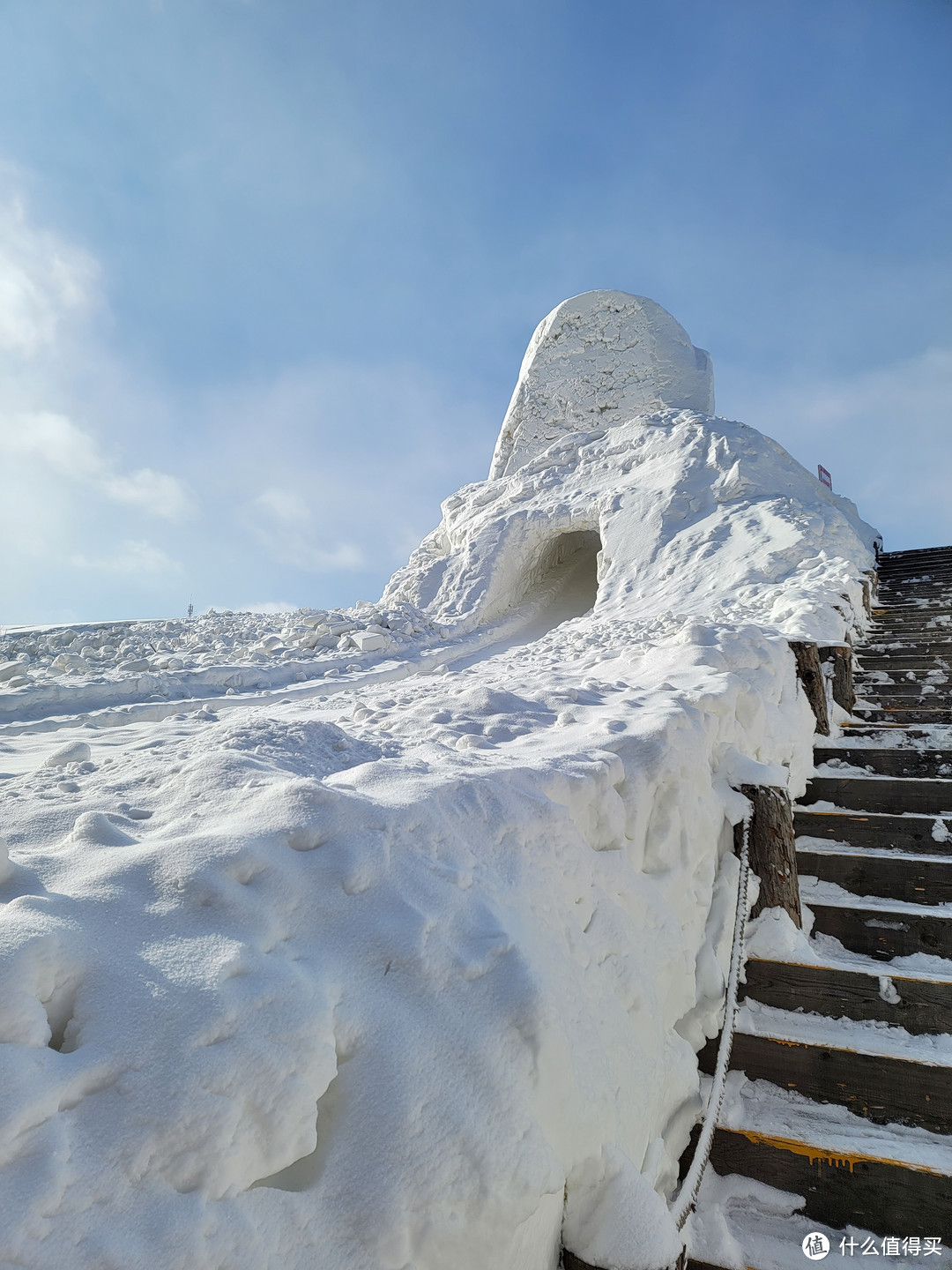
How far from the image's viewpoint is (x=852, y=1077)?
1.86 meters

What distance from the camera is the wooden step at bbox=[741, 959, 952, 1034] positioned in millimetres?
2021

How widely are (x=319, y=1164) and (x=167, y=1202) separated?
218 mm

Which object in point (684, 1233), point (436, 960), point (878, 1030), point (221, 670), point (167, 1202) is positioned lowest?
point (684, 1233)

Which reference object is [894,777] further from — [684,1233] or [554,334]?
[554,334]

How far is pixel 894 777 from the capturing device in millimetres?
3193

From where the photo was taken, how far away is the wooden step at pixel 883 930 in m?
2.30

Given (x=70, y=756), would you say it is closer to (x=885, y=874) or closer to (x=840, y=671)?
(x=885, y=874)

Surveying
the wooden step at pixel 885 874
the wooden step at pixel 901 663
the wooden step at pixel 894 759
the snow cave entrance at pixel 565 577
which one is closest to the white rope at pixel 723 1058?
the wooden step at pixel 885 874

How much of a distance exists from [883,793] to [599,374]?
11088mm

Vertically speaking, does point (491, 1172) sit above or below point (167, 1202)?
below

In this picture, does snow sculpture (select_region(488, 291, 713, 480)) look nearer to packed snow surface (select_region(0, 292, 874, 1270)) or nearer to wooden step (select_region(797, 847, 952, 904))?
packed snow surface (select_region(0, 292, 874, 1270))

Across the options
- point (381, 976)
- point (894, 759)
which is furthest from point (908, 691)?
point (381, 976)

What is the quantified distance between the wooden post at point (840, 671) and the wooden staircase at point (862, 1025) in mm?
723

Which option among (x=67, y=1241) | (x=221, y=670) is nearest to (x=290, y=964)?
(x=67, y=1241)
